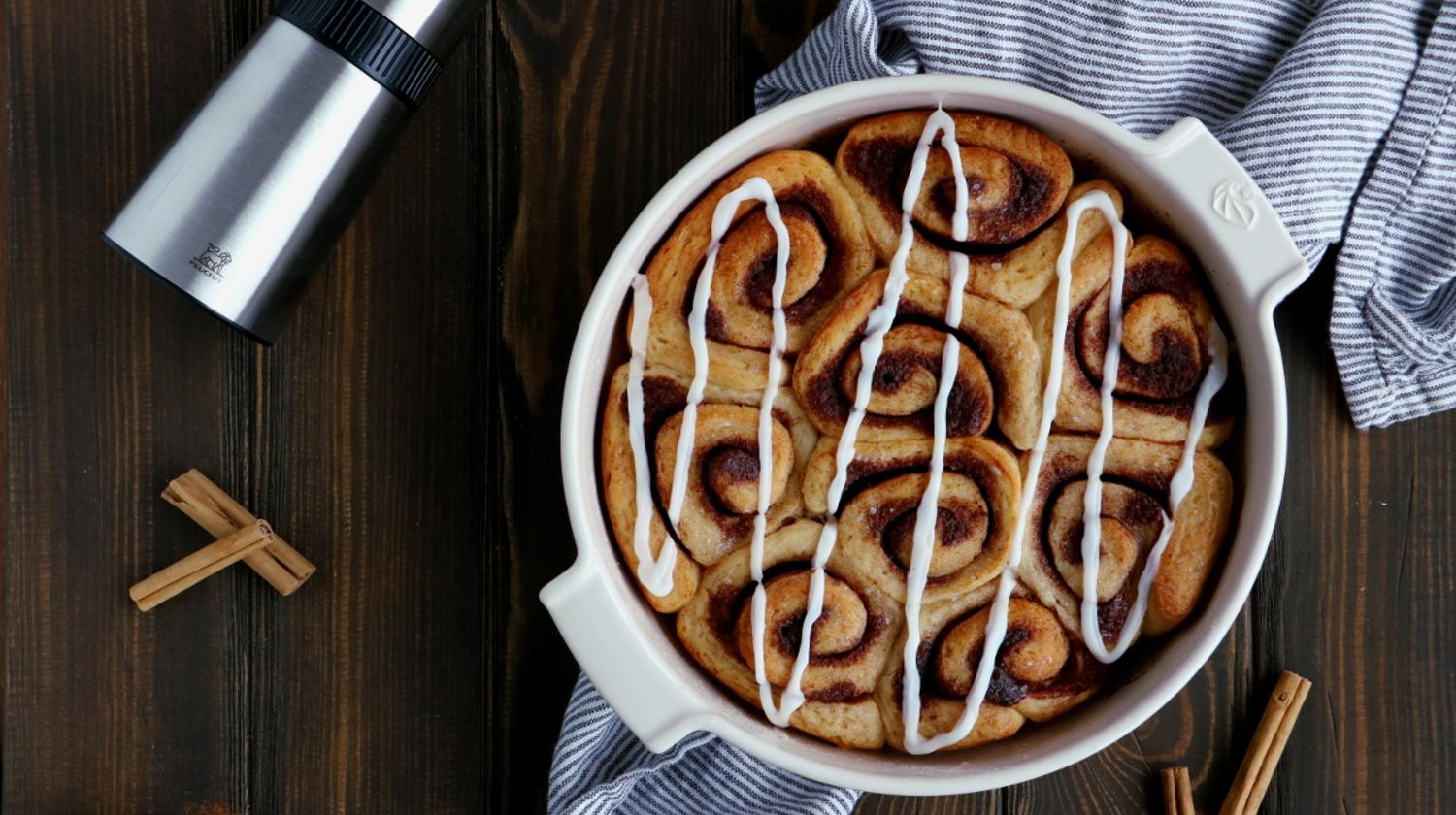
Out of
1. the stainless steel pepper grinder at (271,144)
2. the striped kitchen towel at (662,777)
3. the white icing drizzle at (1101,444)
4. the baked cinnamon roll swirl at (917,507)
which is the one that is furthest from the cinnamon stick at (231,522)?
the white icing drizzle at (1101,444)

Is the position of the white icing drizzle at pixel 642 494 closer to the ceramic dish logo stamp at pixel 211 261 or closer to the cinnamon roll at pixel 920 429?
the cinnamon roll at pixel 920 429

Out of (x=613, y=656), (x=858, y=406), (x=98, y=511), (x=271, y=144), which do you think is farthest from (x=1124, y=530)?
(x=98, y=511)

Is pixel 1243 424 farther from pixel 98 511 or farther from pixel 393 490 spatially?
pixel 98 511

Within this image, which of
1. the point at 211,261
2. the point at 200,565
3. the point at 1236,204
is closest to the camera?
the point at 1236,204

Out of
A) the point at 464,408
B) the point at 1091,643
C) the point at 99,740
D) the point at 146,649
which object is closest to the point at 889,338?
the point at 1091,643

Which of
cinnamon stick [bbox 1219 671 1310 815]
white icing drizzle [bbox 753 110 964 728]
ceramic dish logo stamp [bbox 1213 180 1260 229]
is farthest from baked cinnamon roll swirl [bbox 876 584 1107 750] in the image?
ceramic dish logo stamp [bbox 1213 180 1260 229]

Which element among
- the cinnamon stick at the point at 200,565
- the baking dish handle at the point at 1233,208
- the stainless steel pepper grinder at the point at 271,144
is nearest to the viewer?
the baking dish handle at the point at 1233,208
